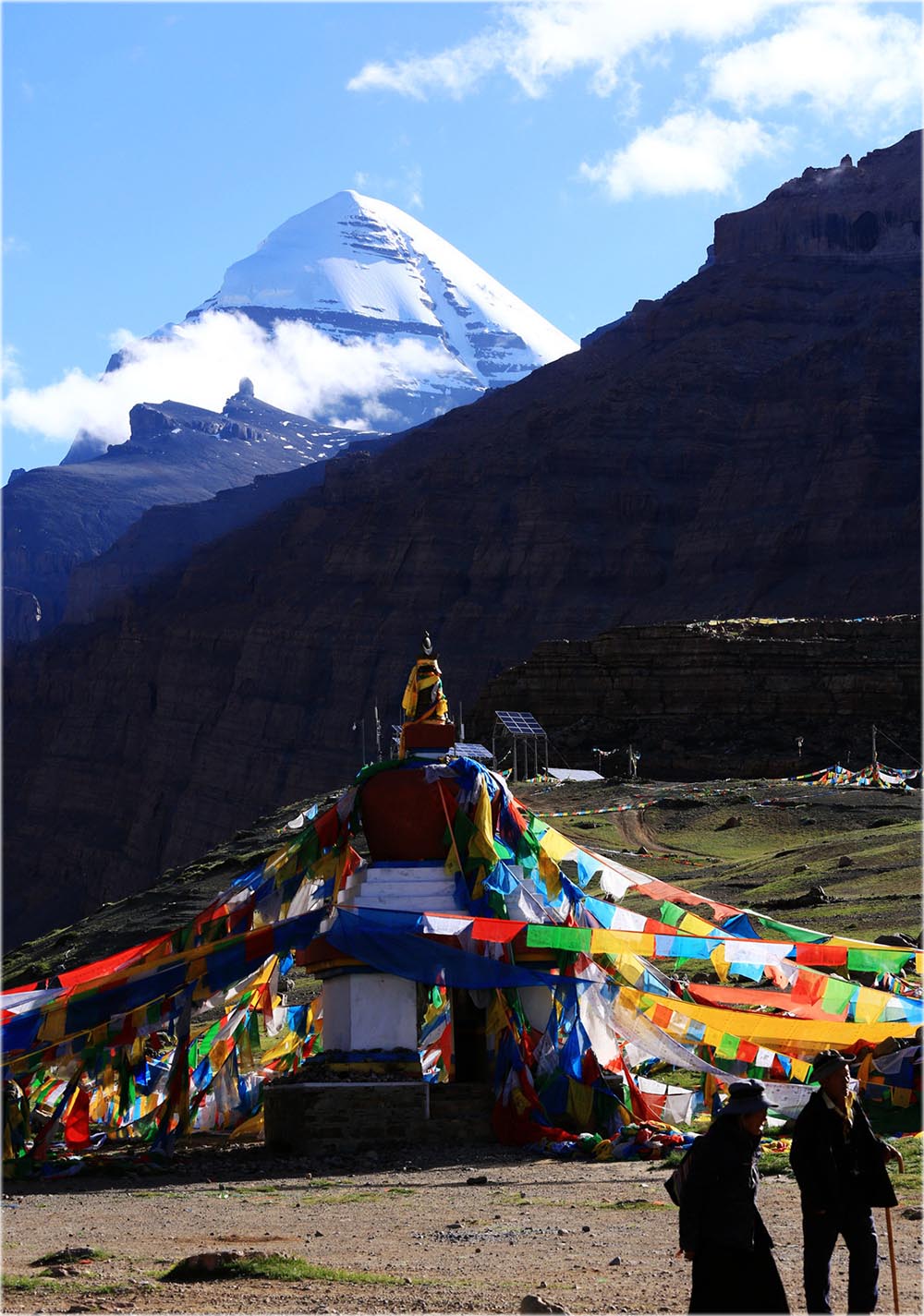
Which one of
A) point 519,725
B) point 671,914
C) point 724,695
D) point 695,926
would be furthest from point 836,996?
point 724,695

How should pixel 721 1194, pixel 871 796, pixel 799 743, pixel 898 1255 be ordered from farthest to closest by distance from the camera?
pixel 799 743 < pixel 871 796 < pixel 898 1255 < pixel 721 1194

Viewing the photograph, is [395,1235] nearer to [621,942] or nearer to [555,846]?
[621,942]

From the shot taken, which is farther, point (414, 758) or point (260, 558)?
point (260, 558)

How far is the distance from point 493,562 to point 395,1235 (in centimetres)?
14290

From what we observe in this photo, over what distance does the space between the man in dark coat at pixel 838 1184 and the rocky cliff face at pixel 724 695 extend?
2749 inches

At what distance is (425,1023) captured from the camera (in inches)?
821

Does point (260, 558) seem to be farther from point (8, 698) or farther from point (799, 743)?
point (799, 743)

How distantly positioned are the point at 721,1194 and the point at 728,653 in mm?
84791

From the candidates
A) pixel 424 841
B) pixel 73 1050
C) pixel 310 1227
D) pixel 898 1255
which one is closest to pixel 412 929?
pixel 424 841

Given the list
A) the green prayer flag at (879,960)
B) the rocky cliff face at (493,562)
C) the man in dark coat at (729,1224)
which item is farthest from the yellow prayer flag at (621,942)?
the rocky cliff face at (493,562)

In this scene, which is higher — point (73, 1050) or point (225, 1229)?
point (73, 1050)

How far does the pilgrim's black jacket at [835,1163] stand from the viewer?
37.1 feet

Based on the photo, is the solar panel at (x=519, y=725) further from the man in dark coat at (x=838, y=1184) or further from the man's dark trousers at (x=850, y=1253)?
the man's dark trousers at (x=850, y=1253)

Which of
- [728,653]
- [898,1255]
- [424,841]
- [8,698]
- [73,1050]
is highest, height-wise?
[8,698]
